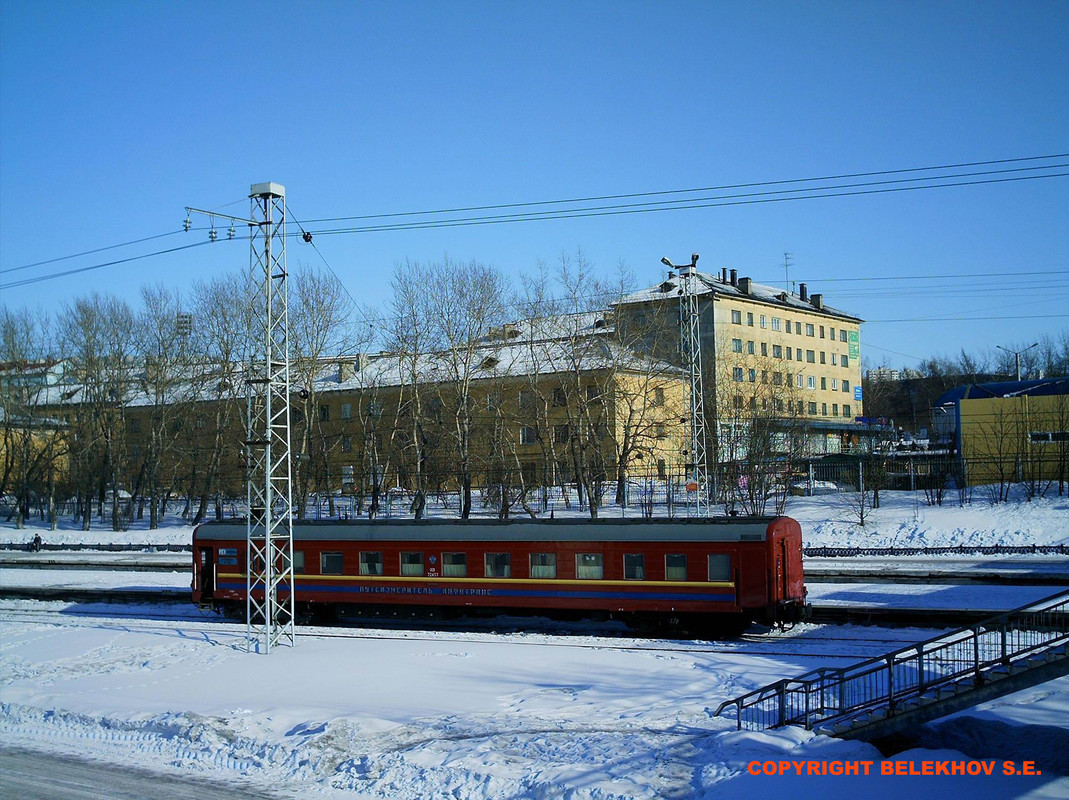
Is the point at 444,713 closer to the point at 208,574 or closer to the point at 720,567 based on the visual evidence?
the point at 720,567

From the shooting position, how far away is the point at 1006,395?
5416 cm

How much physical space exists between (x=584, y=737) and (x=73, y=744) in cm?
790

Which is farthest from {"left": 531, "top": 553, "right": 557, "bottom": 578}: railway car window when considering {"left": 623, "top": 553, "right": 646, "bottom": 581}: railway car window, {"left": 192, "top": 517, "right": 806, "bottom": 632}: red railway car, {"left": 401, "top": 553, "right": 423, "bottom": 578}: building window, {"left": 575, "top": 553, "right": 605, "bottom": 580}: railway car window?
{"left": 401, "top": 553, "right": 423, "bottom": 578}: building window

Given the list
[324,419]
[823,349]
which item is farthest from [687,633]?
[823,349]

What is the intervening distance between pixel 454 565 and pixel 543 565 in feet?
8.04

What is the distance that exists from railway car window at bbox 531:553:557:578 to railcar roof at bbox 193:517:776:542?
0.42m

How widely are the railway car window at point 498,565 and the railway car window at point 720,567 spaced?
16.7 ft

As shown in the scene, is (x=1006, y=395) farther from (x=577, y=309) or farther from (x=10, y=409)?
(x=10, y=409)

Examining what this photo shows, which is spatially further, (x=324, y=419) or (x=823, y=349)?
(x=823, y=349)

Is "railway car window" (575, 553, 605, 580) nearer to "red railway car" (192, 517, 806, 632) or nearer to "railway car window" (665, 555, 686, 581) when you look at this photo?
"red railway car" (192, 517, 806, 632)

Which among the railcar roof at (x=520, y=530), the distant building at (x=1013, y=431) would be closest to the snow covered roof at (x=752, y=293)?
the distant building at (x=1013, y=431)

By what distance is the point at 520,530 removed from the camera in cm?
2312

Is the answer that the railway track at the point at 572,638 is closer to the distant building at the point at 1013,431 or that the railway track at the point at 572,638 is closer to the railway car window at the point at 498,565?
the railway car window at the point at 498,565

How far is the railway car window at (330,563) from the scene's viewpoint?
24875 mm
